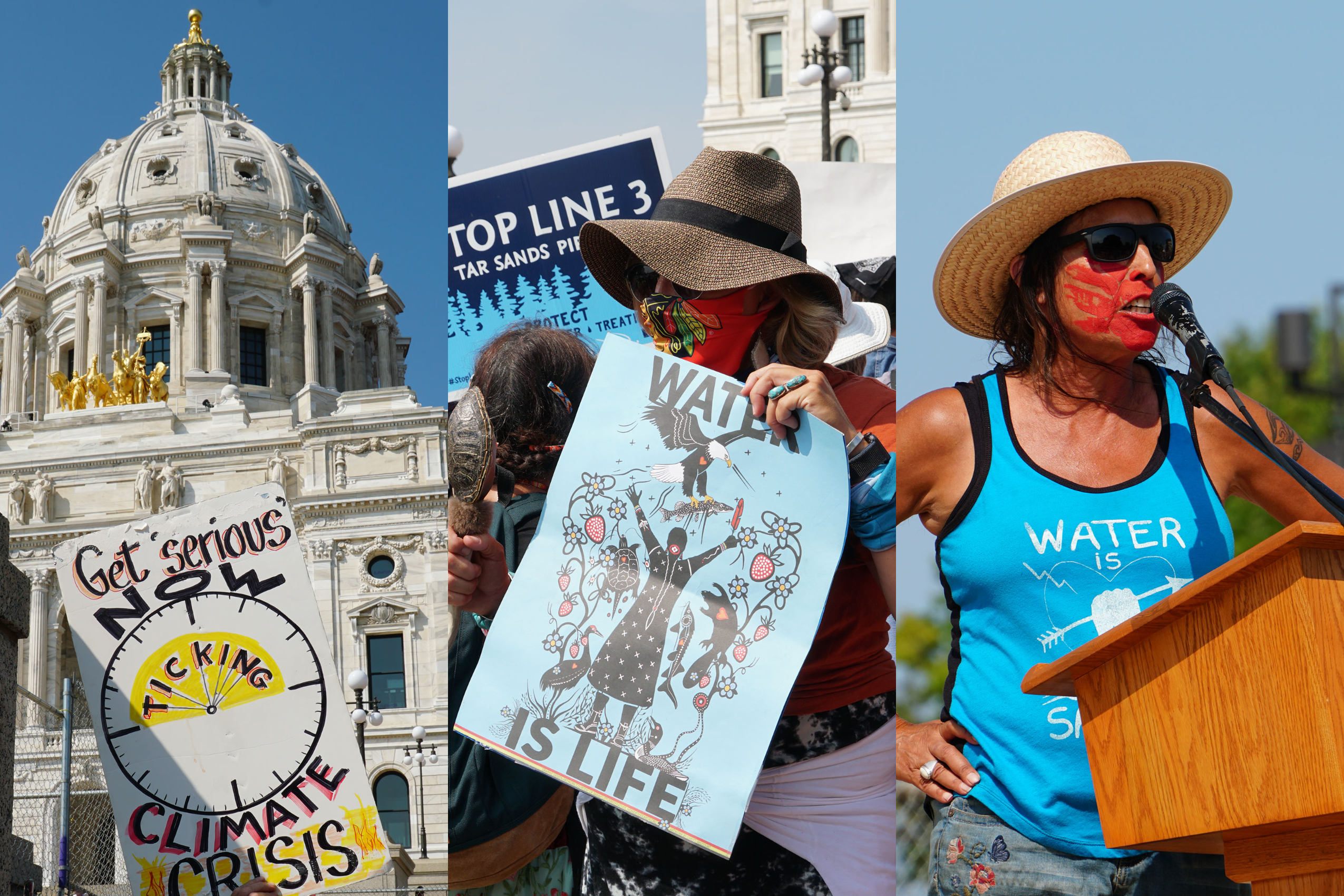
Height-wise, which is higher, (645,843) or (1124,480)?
(1124,480)

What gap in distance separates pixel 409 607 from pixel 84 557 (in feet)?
93.8

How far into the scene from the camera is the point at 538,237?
3.89 m

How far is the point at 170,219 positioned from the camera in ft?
167

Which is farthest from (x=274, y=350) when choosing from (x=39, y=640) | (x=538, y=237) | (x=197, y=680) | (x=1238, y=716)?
(x=1238, y=716)

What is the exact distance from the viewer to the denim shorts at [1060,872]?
2.84 m

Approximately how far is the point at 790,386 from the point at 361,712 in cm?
1727

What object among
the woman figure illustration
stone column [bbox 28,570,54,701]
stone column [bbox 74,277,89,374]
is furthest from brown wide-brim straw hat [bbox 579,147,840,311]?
stone column [bbox 74,277,89,374]

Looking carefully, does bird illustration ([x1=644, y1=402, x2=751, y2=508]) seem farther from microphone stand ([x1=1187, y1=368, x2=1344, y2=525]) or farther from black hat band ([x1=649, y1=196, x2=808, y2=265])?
microphone stand ([x1=1187, y1=368, x2=1344, y2=525])

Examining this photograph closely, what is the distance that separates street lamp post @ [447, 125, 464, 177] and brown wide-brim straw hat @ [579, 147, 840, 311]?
0.57 meters

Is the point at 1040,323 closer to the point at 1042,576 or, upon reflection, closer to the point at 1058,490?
the point at 1058,490

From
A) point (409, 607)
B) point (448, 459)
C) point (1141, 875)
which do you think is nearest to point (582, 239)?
point (448, 459)

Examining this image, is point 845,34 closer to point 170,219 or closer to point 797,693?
point 797,693

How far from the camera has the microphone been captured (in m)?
2.47

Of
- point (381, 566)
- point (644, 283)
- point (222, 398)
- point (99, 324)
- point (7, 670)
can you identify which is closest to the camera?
point (644, 283)
